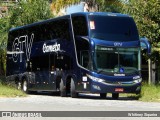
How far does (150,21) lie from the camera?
29438 mm

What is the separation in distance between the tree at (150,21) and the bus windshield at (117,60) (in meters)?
3.24

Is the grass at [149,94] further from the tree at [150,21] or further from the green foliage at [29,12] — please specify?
the green foliage at [29,12]

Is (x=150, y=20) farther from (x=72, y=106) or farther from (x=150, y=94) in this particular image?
(x=72, y=106)

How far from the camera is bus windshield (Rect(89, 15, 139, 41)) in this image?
2528 centimetres

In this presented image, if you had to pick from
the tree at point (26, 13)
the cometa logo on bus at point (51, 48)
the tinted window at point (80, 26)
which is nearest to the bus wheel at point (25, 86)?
the cometa logo on bus at point (51, 48)

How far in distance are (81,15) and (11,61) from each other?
34.5 feet

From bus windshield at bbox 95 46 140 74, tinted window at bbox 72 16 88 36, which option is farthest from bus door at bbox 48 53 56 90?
bus windshield at bbox 95 46 140 74

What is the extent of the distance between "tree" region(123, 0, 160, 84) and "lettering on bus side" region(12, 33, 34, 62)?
6655 mm

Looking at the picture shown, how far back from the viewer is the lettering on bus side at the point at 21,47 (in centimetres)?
3177

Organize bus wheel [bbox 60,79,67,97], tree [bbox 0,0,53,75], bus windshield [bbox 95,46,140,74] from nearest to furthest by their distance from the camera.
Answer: bus windshield [bbox 95,46,140,74]
bus wheel [bbox 60,79,67,97]
tree [bbox 0,0,53,75]

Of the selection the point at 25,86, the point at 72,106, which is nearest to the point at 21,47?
the point at 25,86

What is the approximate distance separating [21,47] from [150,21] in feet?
28.6

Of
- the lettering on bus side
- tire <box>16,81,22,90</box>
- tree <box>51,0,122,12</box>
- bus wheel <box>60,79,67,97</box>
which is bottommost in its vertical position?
tire <box>16,81,22,90</box>

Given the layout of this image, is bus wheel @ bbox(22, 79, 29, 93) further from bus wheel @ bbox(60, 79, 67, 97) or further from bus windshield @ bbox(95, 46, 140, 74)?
bus windshield @ bbox(95, 46, 140, 74)
